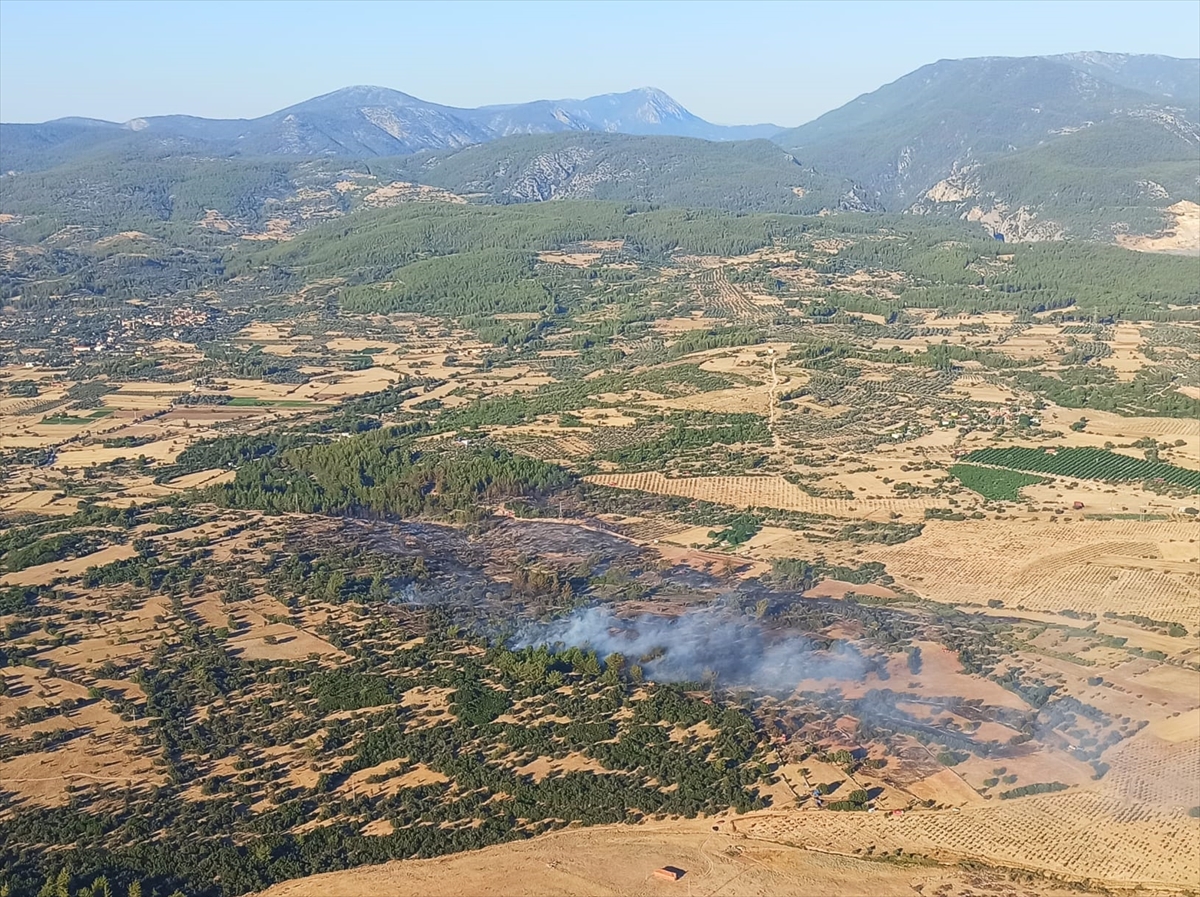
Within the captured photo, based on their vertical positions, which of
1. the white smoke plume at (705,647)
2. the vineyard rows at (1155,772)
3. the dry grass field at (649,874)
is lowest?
the dry grass field at (649,874)

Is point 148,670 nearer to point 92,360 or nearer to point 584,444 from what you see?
point 584,444

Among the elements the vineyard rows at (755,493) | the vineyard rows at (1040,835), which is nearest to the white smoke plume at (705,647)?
the vineyard rows at (1040,835)

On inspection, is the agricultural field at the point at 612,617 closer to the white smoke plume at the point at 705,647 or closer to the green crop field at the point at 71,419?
the white smoke plume at the point at 705,647

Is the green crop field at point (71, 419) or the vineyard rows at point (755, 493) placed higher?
the green crop field at point (71, 419)

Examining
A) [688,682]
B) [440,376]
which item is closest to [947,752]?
[688,682]

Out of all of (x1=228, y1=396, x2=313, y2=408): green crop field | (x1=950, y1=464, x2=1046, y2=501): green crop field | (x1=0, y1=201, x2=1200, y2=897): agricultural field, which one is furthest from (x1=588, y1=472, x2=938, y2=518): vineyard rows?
(x1=228, y1=396, x2=313, y2=408): green crop field

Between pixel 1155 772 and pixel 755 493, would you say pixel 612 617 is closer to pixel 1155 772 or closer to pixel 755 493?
pixel 755 493
